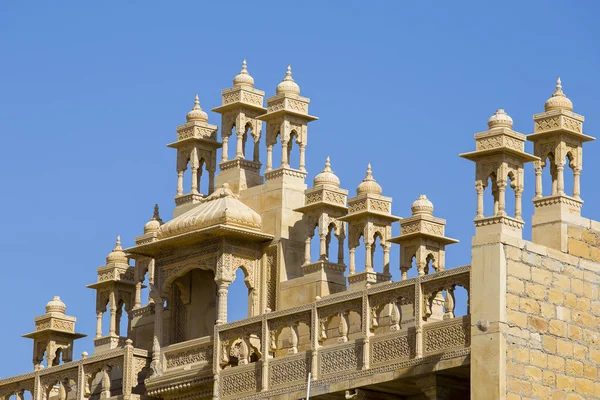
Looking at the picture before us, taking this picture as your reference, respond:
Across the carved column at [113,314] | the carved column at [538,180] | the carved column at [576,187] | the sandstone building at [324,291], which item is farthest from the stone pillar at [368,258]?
the carved column at [113,314]

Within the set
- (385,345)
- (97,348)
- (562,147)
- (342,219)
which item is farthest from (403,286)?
(97,348)

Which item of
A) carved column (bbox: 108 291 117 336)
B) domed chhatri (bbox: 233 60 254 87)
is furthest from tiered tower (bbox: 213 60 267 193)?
carved column (bbox: 108 291 117 336)

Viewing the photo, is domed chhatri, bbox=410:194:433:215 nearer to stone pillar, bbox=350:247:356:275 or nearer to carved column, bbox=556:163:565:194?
stone pillar, bbox=350:247:356:275

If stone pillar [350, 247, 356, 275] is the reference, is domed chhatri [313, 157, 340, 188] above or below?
above

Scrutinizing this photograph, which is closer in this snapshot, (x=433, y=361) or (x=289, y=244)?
(x=433, y=361)

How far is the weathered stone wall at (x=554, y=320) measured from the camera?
123 ft

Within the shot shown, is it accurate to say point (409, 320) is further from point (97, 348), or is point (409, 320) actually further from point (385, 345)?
point (97, 348)

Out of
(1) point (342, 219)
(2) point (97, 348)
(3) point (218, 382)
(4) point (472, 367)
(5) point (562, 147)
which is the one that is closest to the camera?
(4) point (472, 367)

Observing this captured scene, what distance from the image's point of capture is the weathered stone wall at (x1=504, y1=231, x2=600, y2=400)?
37500 millimetres

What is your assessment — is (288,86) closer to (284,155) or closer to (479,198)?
(284,155)

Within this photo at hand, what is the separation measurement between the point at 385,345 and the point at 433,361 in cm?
137

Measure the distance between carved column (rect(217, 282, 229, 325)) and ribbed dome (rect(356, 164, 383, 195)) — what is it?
139 inches

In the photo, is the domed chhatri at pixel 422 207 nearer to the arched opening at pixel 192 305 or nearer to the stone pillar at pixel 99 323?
the arched opening at pixel 192 305

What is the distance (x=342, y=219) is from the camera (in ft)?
152
